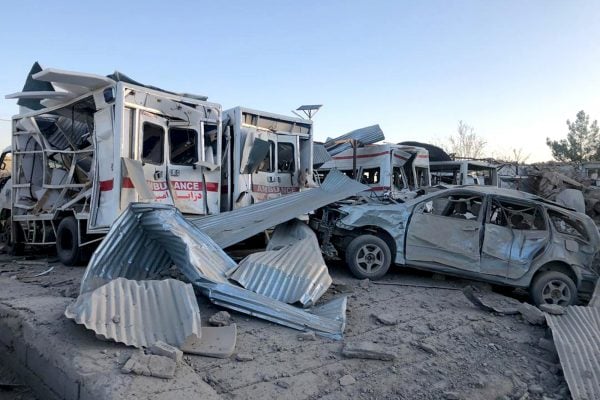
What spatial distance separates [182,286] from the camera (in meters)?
4.13

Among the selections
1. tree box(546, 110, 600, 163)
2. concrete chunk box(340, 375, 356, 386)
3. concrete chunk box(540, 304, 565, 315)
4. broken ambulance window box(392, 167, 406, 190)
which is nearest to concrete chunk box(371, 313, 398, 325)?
concrete chunk box(340, 375, 356, 386)

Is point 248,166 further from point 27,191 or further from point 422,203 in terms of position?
point 27,191

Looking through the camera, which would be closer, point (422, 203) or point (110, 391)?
point (110, 391)

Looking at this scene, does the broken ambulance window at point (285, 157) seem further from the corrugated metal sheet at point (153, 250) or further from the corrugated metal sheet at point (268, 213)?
the corrugated metal sheet at point (153, 250)

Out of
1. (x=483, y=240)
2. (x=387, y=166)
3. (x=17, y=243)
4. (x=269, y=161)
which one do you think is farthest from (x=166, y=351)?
(x=387, y=166)

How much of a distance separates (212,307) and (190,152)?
3726 mm

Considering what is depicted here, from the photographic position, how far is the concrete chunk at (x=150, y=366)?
10.3 feet

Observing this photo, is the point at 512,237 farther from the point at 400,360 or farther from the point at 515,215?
the point at 400,360

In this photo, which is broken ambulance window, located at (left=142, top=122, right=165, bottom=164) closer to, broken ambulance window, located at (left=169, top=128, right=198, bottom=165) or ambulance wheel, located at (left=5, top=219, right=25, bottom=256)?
broken ambulance window, located at (left=169, top=128, right=198, bottom=165)

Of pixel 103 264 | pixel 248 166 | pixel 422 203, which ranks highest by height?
pixel 248 166

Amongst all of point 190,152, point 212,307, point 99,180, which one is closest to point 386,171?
point 190,152

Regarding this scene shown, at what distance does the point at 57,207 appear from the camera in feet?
26.6

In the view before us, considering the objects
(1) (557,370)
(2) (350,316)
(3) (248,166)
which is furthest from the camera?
(3) (248,166)

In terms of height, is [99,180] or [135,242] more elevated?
[99,180]
